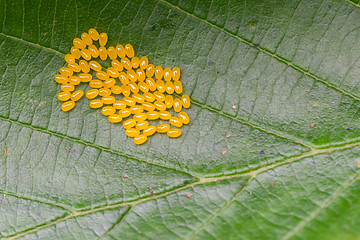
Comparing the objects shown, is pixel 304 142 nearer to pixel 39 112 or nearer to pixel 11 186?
pixel 39 112

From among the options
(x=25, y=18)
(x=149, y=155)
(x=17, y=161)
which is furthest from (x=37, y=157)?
(x=25, y=18)

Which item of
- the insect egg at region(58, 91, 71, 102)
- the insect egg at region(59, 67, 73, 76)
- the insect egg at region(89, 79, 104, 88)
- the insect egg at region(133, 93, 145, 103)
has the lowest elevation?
the insect egg at region(58, 91, 71, 102)

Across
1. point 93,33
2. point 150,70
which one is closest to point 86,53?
point 93,33

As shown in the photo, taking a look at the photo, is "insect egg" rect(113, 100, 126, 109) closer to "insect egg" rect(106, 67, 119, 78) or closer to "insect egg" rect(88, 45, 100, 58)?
"insect egg" rect(106, 67, 119, 78)

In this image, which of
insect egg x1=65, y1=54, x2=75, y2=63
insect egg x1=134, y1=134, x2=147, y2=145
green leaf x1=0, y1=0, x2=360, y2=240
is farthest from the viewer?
insect egg x1=65, y1=54, x2=75, y2=63

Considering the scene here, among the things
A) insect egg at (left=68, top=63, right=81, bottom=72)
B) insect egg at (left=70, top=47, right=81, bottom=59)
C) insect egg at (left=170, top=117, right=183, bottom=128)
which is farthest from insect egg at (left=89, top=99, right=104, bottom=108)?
insect egg at (left=170, top=117, right=183, bottom=128)

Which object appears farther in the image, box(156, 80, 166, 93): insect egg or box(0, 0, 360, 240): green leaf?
box(156, 80, 166, 93): insect egg
